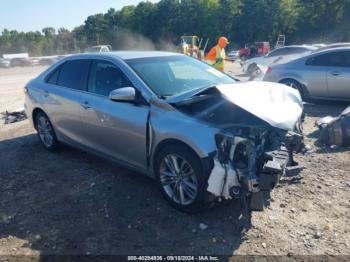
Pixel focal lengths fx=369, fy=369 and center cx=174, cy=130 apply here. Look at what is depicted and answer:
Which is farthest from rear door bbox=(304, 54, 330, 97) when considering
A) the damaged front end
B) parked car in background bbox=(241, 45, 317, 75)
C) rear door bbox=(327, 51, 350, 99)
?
parked car in background bbox=(241, 45, 317, 75)

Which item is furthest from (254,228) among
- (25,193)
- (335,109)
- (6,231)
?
(335,109)

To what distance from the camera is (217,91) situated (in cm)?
384

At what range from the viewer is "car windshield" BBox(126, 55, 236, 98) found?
4.46 metres

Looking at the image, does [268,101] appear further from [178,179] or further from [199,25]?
[199,25]

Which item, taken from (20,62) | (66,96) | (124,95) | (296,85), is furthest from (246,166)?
(20,62)

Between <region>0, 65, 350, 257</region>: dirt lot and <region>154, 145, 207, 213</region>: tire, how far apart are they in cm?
17

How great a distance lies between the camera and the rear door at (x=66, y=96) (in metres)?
5.33

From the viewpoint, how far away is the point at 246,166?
3.59 m

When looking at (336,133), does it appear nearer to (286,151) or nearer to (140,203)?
(286,151)

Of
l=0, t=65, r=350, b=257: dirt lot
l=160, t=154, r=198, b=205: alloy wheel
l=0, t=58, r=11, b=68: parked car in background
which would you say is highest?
l=0, t=58, r=11, b=68: parked car in background

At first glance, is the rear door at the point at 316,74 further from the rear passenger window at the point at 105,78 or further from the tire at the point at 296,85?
the rear passenger window at the point at 105,78

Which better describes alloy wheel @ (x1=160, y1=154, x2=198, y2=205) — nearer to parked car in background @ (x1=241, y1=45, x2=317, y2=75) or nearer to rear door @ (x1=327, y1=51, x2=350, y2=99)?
rear door @ (x1=327, y1=51, x2=350, y2=99)

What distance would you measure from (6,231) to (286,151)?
3.14 m

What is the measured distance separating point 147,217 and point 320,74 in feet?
22.8
